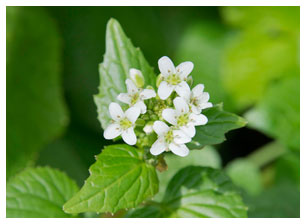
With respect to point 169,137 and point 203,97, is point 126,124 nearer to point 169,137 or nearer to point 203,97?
point 169,137

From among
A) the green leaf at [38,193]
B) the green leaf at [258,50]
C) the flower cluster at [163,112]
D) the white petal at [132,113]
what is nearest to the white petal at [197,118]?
the flower cluster at [163,112]

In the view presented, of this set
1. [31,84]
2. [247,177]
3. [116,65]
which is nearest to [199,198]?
[116,65]

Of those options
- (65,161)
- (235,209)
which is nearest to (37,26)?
(65,161)

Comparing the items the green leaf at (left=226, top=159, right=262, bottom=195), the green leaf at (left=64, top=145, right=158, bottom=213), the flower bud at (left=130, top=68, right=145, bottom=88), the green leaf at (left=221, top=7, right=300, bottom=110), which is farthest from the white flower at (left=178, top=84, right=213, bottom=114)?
the green leaf at (left=221, top=7, right=300, bottom=110)

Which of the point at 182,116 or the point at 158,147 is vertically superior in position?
the point at 182,116

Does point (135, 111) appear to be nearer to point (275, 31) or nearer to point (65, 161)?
point (65, 161)

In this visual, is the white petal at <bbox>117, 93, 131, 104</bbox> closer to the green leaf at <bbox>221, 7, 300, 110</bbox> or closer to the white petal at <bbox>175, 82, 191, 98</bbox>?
the white petal at <bbox>175, 82, 191, 98</bbox>
